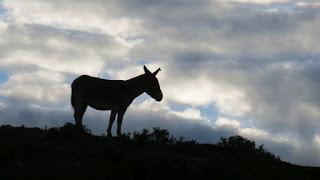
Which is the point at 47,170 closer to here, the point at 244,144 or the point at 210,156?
the point at 210,156

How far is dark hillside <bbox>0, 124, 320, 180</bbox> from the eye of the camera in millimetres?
18188

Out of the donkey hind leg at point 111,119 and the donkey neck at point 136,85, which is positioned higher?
the donkey neck at point 136,85

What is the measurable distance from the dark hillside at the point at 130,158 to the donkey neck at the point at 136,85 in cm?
162

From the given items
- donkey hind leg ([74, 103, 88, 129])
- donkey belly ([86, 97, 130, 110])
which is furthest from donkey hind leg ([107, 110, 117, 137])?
donkey hind leg ([74, 103, 88, 129])

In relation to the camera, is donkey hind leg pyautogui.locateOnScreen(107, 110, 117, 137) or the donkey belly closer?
donkey hind leg pyautogui.locateOnScreen(107, 110, 117, 137)

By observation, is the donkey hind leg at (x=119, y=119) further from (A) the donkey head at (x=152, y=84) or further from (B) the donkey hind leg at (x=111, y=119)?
(A) the donkey head at (x=152, y=84)

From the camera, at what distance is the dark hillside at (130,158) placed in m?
18.2

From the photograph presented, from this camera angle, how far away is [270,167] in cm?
2100

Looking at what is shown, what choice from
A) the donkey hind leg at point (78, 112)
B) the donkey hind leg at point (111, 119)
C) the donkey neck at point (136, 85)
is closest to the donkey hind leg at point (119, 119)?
the donkey hind leg at point (111, 119)

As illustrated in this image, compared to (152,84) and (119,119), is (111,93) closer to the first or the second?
(119,119)

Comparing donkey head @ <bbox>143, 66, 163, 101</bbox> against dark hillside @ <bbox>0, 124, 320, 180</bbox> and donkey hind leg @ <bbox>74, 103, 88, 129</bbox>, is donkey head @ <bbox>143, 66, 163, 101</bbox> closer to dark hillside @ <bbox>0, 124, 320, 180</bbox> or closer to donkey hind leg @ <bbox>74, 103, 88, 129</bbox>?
dark hillside @ <bbox>0, 124, 320, 180</bbox>

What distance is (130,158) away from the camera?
1972 centimetres

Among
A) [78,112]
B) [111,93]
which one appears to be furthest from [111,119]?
[78,112]

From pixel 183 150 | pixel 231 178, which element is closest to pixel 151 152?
pixel 183 150
